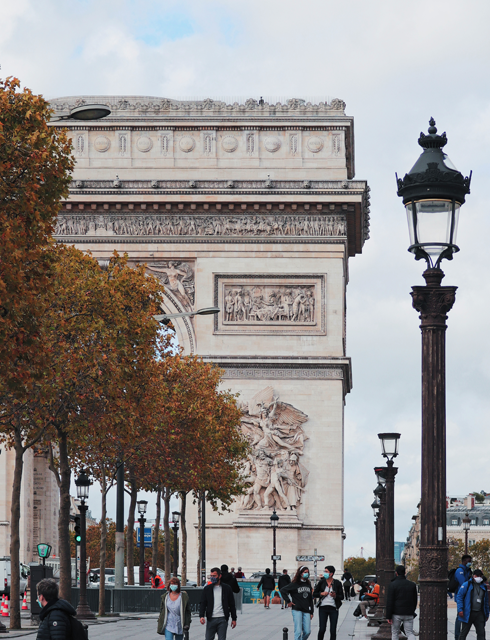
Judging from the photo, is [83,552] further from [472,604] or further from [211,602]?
[472,604]

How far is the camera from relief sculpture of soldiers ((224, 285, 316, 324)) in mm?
48094

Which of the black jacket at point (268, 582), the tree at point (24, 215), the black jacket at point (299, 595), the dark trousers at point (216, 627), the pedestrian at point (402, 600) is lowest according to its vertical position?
the black jacket at point (268, 582)

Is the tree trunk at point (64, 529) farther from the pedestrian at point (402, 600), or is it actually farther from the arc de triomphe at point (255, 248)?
the arc de triomphe at point (255, 248)

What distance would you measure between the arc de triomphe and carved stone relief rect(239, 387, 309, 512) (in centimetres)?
5

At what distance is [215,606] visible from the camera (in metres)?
18.8

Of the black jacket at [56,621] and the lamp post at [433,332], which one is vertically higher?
the lamp post at [433,332]

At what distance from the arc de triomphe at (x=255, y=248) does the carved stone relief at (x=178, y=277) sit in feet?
0.18

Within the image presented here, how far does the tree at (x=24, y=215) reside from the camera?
59.2ft

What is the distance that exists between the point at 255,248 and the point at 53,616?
39003 millimetres

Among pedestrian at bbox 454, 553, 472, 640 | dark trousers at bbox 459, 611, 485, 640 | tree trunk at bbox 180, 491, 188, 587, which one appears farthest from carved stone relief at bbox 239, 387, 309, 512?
dark trousers at bbox 459, 611, 485, 640

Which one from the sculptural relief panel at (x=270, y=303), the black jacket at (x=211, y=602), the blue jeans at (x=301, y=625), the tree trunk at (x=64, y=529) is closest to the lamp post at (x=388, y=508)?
the blue jeans at (x=301, y=625)

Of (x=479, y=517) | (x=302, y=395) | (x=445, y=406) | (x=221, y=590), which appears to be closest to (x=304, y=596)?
(x=221, y=590)

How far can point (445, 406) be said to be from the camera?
34.4 ft

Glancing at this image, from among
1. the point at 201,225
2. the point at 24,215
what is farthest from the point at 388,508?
the point at 201,225
